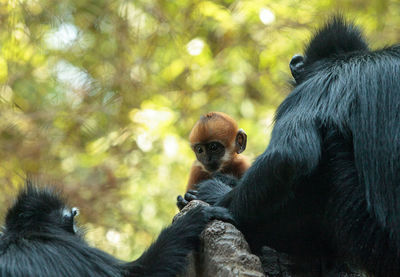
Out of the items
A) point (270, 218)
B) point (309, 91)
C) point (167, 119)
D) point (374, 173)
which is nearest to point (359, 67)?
point (309, 91)

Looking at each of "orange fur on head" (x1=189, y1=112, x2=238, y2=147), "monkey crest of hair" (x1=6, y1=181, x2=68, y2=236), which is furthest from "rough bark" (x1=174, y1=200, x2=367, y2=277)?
"orange fur on head" (x1=189, y1=112, x2=238, y2=147)

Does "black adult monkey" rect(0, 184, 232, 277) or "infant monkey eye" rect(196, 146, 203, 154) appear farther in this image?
"infant monkey eye" rect(196, 146, 203, 154)

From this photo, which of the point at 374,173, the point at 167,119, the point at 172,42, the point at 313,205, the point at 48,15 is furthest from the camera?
the point at 172,42

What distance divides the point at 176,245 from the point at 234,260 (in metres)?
0.35

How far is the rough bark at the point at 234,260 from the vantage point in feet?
9.07

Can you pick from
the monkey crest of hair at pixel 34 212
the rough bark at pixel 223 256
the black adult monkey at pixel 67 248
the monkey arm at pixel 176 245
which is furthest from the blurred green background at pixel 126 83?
the rough bark at pixel 223 256

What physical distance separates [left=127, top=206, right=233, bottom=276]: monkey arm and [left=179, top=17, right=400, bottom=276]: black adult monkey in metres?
0.16

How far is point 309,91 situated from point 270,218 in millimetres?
686

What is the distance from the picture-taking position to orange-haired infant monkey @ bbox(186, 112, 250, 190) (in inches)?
185

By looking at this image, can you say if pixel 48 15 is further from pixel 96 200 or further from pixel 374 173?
pixel 374 173

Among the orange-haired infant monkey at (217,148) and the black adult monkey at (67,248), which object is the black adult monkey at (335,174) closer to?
the black adult monkey at (67,248)

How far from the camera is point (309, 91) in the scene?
3.16 m

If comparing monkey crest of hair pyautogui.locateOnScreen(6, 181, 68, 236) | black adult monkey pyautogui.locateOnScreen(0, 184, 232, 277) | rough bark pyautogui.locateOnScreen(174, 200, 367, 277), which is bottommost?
rough bark pyautogui.locateOnScreen(174, 200, 367, 277)

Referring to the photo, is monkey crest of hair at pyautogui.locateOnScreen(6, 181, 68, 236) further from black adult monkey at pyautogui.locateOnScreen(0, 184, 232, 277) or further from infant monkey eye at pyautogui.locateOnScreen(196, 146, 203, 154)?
infant monkey eye at pyautogui.locateOnScreen(196, 146, 203, 154)
